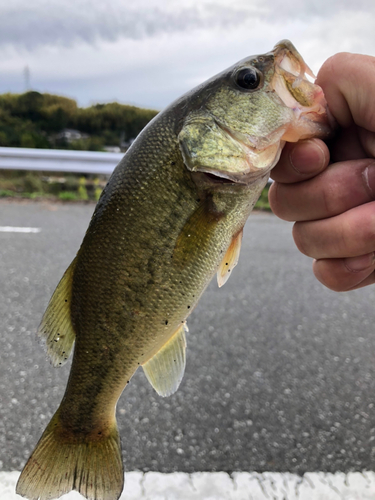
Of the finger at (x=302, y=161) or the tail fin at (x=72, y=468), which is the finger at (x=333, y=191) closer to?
the finger at (x=302, y=161)

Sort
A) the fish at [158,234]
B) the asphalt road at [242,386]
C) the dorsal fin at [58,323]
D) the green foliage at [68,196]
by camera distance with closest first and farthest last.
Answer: the fish at [158,234]
the dorsal fin at [58,323]
the asphalt road at [242,386]
the green foliage at [68,196]

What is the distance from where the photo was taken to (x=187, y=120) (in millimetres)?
1143

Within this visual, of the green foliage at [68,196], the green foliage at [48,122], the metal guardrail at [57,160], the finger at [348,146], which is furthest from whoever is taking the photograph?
the green foliage at [48,122]

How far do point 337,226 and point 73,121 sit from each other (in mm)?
8421

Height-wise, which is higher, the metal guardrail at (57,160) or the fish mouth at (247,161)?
the fish mouth at (247,161)

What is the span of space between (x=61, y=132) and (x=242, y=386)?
789 cm

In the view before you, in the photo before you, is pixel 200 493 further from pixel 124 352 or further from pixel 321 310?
pixel 321 310

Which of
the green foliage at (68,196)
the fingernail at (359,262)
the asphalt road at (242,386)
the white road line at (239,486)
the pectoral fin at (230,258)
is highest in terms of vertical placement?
the pectoral fin at (230,258)

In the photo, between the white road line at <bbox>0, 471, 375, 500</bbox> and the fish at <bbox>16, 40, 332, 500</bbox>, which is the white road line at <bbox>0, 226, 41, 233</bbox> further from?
the fish at <bbox>16, 40, 332, 500</bbox>

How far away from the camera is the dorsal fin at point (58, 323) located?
122cm

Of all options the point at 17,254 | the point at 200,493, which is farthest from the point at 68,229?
the point at 200,493

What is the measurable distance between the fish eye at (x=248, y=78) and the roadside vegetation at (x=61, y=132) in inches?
228

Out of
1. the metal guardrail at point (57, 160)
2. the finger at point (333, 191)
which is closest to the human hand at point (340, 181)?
the finger at point (333, 191)

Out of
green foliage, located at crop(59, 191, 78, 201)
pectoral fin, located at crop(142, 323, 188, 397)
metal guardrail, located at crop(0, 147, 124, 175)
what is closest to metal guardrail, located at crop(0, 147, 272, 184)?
metal guardrail, located at crop(0, 147, 124, 175)
